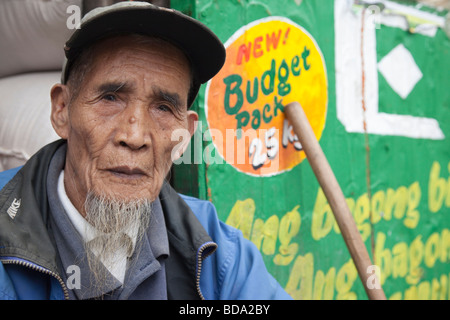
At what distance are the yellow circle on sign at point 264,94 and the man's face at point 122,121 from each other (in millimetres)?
684

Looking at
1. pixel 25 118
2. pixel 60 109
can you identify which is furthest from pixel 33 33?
pixel 60 109

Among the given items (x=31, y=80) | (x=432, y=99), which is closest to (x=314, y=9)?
(x=432, y=99)

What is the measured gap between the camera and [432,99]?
3.47m

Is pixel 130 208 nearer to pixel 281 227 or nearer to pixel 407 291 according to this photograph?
pixel 281 227

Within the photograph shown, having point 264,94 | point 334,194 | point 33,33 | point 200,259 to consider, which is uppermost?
point 33,33

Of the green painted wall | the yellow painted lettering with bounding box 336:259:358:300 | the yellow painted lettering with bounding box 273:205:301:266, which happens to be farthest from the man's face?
the yellow painted lettering with bounding box 336:259:358:300

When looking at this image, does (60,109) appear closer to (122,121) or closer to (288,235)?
(122,121)

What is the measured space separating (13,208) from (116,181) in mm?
326

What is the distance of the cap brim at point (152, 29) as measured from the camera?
133 centimetres

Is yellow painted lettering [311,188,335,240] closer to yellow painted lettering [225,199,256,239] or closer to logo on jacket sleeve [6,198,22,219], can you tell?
yellow painted lettering [225,199,256,239]

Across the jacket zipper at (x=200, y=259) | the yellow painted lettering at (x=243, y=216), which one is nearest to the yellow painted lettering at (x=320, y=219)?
the yellow painted lettering at (x=243, y=216)

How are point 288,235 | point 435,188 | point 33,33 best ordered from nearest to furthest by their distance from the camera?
point 33,33
point 288,235
point 435,188

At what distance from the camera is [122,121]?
1.39m

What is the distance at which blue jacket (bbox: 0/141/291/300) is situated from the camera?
4.07 ft
